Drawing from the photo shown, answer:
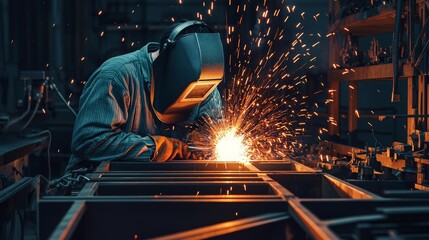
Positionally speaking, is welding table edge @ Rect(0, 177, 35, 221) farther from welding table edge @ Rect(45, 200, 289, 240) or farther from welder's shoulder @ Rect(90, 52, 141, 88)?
welding table edge @ Rect(45, 200, 289, 240)

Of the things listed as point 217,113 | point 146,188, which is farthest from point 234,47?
point 146,188

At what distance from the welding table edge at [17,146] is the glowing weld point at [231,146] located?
129 cm

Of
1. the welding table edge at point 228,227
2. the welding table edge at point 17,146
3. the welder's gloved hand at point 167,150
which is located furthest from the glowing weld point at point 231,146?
the welding table edge at point 228,227

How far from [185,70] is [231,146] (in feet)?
1.81

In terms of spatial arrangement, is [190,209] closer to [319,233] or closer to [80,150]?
[319,233]

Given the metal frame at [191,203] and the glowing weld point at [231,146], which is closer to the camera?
the metal frame at [191,203]

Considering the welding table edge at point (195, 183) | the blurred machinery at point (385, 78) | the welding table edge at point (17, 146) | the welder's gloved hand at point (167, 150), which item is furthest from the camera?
the welding table edge at point (17, 146)

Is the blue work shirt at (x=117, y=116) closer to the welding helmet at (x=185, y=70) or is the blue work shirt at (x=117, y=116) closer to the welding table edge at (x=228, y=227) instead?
the welding helmet at (x=185, y=70)

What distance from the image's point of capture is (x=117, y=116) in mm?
3074

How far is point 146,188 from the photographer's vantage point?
2.13 m

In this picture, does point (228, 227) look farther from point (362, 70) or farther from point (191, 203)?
point (362, 70)

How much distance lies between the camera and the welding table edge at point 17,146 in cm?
383

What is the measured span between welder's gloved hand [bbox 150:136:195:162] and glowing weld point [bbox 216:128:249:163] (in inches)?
6.9

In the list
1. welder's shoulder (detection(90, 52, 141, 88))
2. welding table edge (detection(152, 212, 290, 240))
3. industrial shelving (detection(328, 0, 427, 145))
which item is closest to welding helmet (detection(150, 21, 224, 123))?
welder's shoulder (detection(90, 52, 141, 88))
